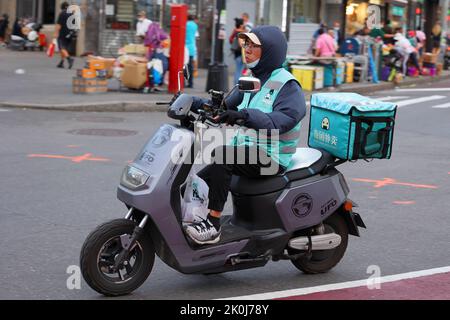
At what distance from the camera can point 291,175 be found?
241 inches

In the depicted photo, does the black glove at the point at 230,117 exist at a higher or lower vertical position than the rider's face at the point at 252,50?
lower

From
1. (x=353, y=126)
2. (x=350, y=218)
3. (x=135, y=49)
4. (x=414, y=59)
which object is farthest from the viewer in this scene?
(x=414, y=59)

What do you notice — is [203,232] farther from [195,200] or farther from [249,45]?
[249,45]

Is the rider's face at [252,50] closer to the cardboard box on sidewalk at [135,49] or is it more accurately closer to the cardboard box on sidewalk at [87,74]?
the cardboard box on sidewalk at [87,74]

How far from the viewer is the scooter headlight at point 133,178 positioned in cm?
554

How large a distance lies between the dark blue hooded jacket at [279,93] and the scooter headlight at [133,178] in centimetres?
78

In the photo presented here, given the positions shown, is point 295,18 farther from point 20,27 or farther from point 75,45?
point 20,27

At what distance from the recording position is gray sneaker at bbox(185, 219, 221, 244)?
5.70m

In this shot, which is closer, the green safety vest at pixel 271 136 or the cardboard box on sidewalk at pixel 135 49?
the green safety vest at pixel 271 136

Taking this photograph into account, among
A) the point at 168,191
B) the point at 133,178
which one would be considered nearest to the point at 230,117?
the point at 168,191

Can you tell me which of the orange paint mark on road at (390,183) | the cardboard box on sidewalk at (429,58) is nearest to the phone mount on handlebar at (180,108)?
Answer: the orange paint mark on road at (390,183)

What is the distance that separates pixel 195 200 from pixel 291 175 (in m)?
0.77

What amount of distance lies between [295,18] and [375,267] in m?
26.3
